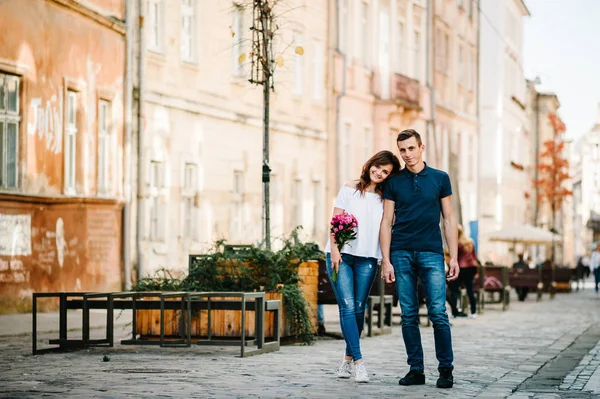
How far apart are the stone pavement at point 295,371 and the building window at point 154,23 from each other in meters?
10.5

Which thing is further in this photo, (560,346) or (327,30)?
(327,30)

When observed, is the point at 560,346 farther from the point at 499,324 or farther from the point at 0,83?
the point at 0,83

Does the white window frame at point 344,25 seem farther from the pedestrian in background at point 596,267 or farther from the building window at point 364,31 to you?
the pedestrian in background at point 596,267

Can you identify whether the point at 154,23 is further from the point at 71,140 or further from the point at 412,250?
the point at 412,250

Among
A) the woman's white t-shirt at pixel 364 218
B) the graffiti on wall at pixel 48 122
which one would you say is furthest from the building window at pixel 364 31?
the woman's white t-shirt at pixel 364 218

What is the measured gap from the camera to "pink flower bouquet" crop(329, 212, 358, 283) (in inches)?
442

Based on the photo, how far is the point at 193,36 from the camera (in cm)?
2953

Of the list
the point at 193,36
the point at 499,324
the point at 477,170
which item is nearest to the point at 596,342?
the point at 499,324

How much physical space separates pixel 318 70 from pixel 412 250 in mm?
27242

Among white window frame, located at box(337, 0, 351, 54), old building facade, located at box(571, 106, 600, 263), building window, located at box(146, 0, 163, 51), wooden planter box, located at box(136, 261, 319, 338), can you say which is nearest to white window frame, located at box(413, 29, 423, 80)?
white window frame, located at box(337, 0, 351, 54)

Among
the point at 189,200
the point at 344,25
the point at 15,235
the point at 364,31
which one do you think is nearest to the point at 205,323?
the point at 15,235

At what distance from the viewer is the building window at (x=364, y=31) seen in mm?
41650

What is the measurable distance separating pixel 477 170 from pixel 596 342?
138ft

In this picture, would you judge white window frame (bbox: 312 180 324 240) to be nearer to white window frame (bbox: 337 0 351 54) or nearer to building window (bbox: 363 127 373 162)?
white window frame (bbox: 337 0 351 54)
